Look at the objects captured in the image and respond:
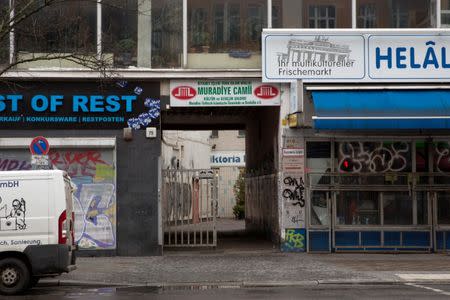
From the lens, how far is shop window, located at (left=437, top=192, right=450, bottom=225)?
63.6 feet

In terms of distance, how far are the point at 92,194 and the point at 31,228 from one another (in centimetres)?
603

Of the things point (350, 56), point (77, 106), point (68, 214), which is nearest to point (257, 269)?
point (68, 214)

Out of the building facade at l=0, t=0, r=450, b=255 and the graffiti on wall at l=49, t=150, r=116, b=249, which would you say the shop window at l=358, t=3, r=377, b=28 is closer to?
the building facade at l=0, t=0, r=450, b=255

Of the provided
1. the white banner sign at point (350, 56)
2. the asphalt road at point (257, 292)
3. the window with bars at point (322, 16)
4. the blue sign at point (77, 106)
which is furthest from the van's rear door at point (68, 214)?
the window with bars at point (322, 16)

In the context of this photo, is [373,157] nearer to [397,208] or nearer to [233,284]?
[397,208]

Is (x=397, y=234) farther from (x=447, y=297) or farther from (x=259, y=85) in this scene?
(x=447, y=297)

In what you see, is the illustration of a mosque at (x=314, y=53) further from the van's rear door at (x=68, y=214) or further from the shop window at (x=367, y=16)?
the van's rear door at (x=68, y=214)

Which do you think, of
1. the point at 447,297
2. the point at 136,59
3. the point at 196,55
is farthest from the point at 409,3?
the point at 447,297

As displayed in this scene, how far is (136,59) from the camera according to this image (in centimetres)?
1919

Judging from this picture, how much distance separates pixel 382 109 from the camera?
18109 millimetres

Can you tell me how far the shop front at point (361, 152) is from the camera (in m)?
19.0

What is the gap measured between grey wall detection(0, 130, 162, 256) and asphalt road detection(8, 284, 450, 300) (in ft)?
15.4

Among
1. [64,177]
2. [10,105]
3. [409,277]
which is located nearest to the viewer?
[64,177]

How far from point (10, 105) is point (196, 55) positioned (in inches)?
193
